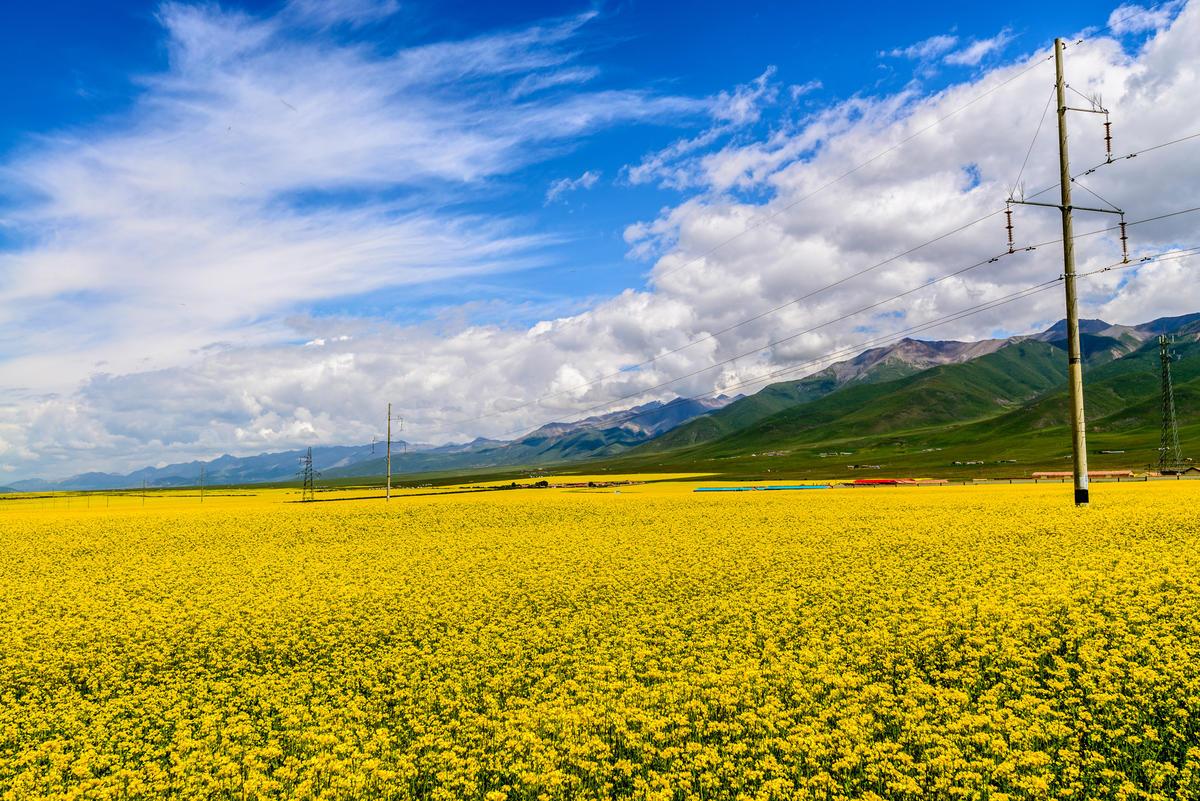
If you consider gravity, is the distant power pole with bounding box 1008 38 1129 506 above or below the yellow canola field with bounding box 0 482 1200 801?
above

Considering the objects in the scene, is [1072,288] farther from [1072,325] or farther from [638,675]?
[638,675]

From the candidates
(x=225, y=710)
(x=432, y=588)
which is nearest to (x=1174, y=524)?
(x=432, y=588)

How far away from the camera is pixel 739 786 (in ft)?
35.6

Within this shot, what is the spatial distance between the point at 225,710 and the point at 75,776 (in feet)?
10.1

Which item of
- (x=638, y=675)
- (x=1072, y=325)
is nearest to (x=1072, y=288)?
(x=1072, y=325)

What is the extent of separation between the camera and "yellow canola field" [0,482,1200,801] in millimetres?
11398

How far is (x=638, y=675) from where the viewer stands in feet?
52.5

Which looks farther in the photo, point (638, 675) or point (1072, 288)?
point (1072, 288)

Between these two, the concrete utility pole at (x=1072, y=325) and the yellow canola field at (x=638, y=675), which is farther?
the concrete utility pole at (x=1072, y=325)

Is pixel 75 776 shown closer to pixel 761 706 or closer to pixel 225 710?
pixel 225 710

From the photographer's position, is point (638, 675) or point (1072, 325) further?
point (1072, 325)

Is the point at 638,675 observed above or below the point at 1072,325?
below

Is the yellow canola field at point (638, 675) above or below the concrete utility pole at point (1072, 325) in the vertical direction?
below

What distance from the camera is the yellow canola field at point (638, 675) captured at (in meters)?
11.4
